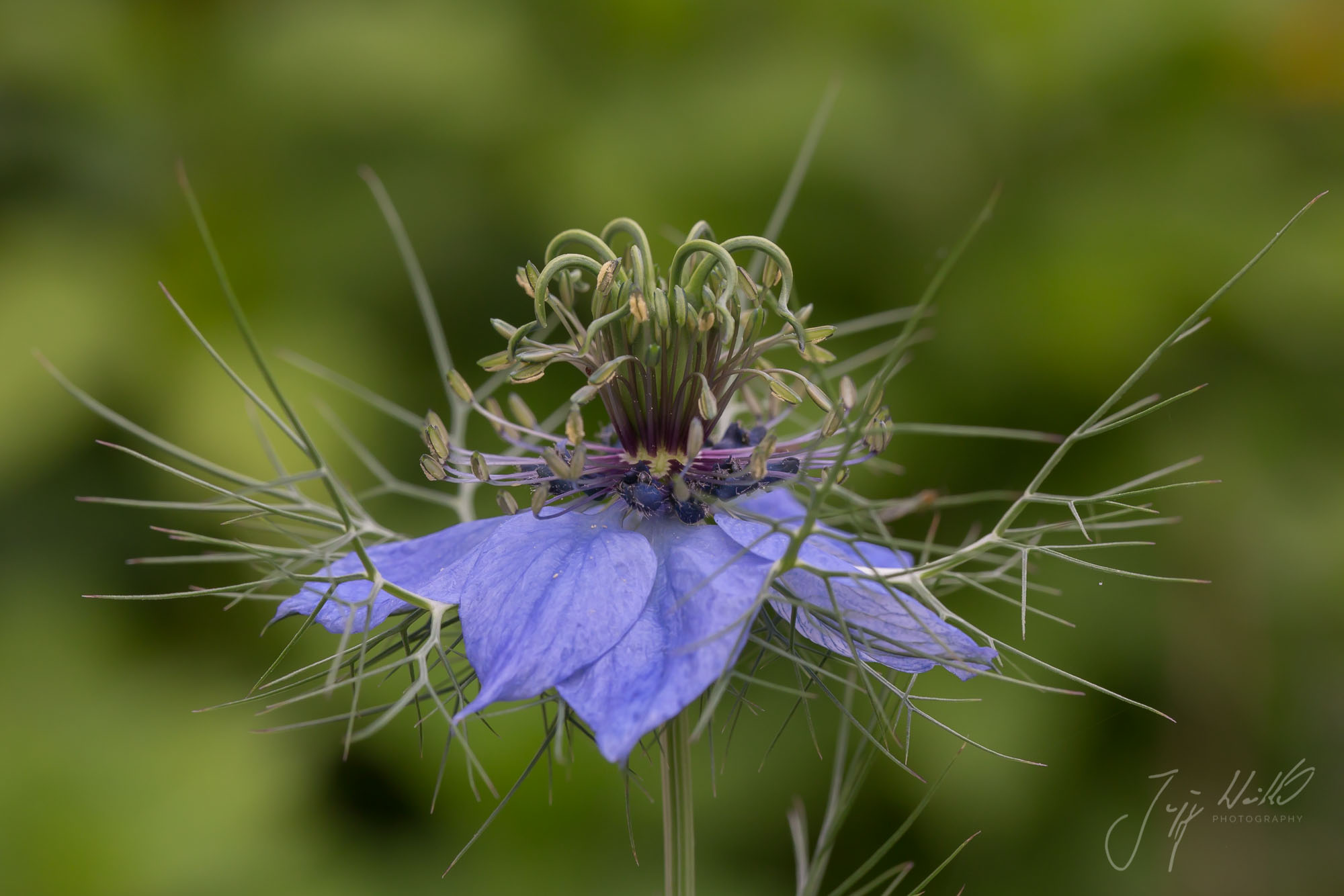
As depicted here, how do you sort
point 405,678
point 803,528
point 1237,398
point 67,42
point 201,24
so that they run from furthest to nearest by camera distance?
point 201,24 < point 67,42 < point 1237,398 < point 405,678 < point 803,528

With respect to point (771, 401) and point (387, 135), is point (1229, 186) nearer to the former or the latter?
point (771, 401)

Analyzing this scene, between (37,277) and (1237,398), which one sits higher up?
(37,277)

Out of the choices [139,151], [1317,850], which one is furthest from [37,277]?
[1317,850]
